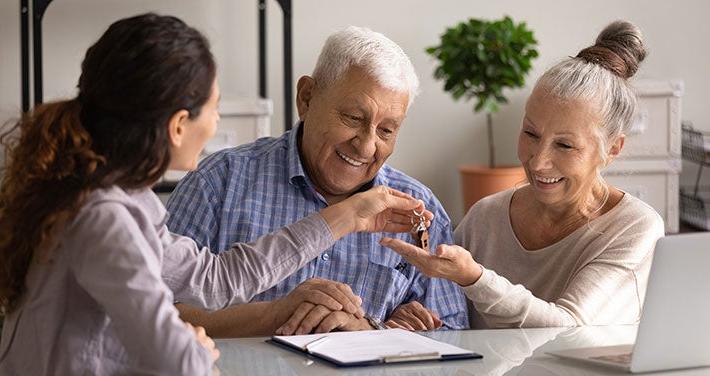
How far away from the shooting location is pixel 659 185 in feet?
16.1

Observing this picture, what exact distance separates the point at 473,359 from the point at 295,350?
282 millimetres

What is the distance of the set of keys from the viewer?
80.0 inches

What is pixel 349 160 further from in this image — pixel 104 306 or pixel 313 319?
pixel 104 306

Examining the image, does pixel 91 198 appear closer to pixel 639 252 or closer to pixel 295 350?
pixel 295 350

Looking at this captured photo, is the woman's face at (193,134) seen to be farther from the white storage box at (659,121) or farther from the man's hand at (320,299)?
the white storage box at (659,121)

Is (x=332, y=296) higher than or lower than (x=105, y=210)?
lower

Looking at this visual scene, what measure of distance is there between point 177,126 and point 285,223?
98 centimetres

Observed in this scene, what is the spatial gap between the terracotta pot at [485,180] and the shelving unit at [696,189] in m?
0.82

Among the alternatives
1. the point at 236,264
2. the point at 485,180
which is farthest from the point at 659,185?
the point at 236,264

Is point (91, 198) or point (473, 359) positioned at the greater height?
point (91, 198)

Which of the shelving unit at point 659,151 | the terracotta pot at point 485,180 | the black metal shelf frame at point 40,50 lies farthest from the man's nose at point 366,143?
the shelving unit at point 659,151

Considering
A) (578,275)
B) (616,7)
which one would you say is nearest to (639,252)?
(578,275)

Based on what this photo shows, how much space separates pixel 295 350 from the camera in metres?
1.74

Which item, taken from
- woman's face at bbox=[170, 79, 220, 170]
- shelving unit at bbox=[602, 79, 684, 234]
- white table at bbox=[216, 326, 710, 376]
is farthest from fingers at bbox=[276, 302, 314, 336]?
shelving unit at bbox=[602, 79, 684, 234]
